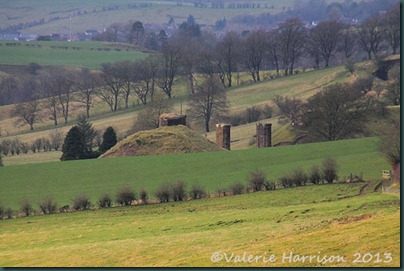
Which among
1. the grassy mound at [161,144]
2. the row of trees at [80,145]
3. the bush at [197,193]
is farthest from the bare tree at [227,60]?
the bush at [197,193]

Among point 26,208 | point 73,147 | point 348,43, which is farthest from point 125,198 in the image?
point 348,43

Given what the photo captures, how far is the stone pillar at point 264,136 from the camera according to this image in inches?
2849

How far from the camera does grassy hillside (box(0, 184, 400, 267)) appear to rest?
2814cm

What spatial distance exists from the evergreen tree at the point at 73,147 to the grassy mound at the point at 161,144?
297cm

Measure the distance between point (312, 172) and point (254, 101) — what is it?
57.7m

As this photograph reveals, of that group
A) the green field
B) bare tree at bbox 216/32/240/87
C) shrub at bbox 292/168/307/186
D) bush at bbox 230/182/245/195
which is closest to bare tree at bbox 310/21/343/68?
bare tree at bbox 216/32/240/87

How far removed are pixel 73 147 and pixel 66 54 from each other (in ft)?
316

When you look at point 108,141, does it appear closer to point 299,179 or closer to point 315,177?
point 299,179

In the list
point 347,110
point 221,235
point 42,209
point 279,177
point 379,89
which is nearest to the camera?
point 221,235

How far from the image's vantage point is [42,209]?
4712cm

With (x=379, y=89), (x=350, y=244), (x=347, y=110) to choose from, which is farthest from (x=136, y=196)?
(x=379, y=89)

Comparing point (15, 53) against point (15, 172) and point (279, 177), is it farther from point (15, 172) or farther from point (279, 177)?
point (279, 177)

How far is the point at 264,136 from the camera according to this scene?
7262 centimetres

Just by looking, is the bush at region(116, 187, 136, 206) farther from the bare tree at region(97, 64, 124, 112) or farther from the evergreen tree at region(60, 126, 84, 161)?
the bare tree at region(97, 64, 124, 112)
